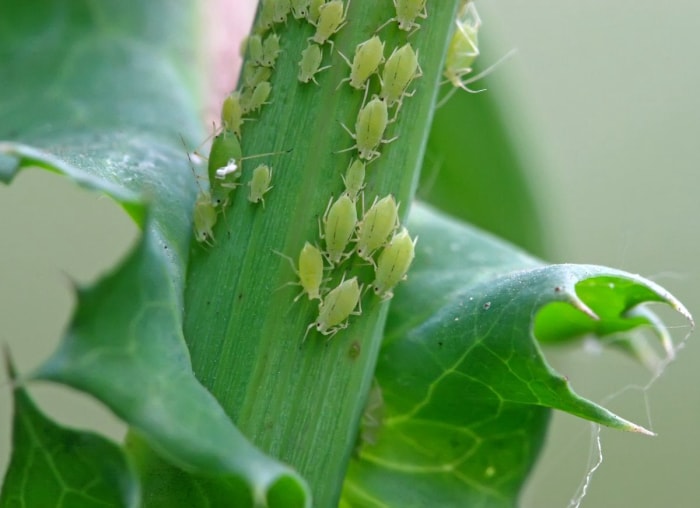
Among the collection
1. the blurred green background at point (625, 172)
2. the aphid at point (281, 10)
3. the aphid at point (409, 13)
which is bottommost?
the blurred green background at point (625, 172)

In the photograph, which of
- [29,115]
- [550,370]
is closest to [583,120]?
[29,115]

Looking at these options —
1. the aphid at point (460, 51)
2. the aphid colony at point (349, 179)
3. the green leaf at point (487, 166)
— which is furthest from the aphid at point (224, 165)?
the green leaf at point (487, 166)

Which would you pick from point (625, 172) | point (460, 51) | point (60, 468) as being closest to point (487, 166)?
point (460, 51)

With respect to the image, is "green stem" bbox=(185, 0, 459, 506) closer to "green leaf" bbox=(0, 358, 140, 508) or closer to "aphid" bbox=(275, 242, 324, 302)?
"aphid" bbox=(275, 242, 324, 302)

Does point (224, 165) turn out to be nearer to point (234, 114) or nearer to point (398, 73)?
point (234, 114)

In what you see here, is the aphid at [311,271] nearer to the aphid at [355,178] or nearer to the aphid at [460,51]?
the aphid at [355,178]

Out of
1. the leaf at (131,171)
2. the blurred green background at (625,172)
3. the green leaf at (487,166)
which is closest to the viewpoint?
the leaf at (131,171)
